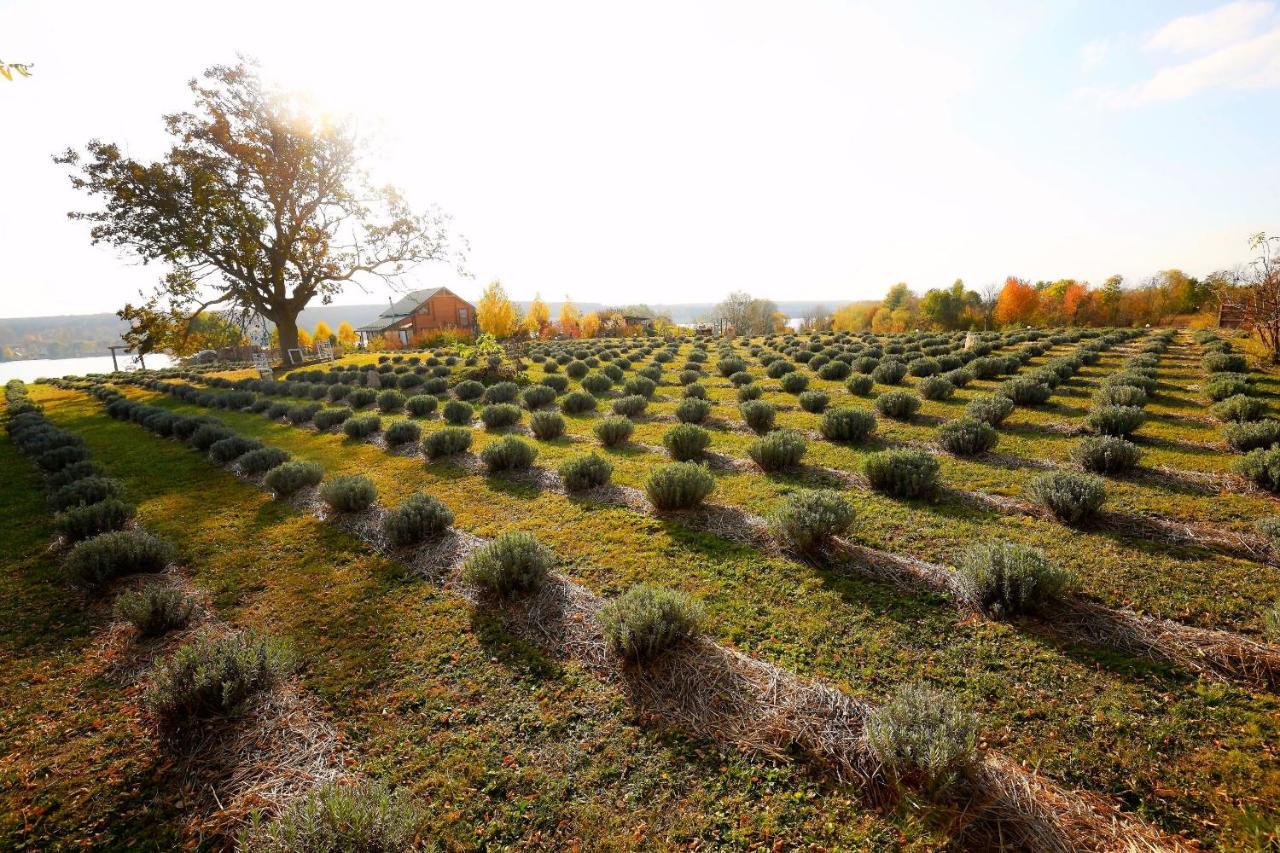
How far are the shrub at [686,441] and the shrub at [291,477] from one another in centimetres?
619

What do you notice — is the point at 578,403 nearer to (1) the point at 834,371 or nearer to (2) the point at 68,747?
(1) the point at 834,371

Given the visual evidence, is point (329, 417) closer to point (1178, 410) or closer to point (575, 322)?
point (1178, 410)

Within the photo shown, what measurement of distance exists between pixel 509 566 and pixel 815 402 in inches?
389

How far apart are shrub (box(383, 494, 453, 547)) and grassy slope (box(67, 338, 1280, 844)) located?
21.4 inches

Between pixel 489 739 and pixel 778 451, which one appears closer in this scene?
pixel 489 739

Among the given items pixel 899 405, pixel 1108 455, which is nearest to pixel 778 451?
pixel 1108 455

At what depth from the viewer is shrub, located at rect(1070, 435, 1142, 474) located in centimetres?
739

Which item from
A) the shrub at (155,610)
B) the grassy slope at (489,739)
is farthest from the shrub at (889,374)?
the shrub at (155,610)

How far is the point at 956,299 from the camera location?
2436 inches

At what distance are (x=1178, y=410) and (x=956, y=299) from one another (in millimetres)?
59299

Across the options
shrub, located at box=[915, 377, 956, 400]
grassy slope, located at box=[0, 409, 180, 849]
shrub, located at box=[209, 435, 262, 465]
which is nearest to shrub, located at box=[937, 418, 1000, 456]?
shrub, located at box=[915, 377, 956, 400]

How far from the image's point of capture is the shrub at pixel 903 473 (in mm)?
6777

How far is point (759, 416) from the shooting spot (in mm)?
10961

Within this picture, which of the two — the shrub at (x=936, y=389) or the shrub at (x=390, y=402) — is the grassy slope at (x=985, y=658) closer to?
the shrub at (x=936, y=389)
